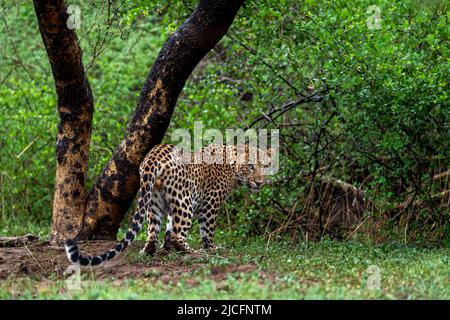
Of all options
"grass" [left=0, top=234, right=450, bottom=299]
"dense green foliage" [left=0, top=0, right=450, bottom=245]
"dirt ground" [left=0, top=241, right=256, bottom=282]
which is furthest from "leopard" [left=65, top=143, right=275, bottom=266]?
"dense green foliage" [left=0, top=0, right=450, bottom=245]

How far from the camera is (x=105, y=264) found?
25.5 ft

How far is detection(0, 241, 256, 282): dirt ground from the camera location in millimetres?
7145

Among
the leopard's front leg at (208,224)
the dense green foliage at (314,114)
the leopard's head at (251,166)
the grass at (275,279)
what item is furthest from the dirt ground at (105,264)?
the dense green foliage at (314,114)

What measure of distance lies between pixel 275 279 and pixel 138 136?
2953 millimetres

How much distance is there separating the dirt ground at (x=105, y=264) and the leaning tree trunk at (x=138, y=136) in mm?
358

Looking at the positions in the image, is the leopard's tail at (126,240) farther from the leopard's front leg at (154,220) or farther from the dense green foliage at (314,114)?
the dense green foliage at (314,114)

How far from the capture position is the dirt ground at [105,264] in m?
7.14

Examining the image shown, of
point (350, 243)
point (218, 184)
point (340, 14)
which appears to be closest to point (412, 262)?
point (350, 243)

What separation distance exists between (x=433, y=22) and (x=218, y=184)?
323cm

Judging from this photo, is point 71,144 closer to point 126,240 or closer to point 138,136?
point 138,136

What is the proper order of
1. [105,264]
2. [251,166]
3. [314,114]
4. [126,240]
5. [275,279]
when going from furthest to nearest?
[314,114], [251,166], [105,264], [126,240], [275,279]

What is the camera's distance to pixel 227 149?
31.2 ft

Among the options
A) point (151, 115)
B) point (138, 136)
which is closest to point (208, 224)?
point (138, 136)
